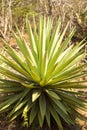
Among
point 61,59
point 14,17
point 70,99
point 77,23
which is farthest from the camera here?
point 14,17

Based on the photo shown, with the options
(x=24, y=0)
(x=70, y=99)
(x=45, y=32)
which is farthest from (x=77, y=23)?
(x=70, y=99)

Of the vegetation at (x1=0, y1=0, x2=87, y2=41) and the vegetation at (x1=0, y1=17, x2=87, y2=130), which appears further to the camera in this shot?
the vegetation at (x1=0, y1=0, x2=87, y2=41)

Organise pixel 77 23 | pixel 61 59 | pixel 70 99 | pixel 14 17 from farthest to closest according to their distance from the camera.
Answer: pixel 14 17
pixel 77 23
pixel 61 59
pixel 70 99

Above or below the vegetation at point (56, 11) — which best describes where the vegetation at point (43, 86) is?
below

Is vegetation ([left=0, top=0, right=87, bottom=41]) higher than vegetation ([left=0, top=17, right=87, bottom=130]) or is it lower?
higher

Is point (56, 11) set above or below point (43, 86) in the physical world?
above

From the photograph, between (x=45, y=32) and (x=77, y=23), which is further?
(x=77, y=23)

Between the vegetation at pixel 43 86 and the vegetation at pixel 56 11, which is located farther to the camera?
the vegetation at pixel 56 11

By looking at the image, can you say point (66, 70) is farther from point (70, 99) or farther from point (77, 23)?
point (77, 23)

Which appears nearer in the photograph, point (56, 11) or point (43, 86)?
point (43, 86)

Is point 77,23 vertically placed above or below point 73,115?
above

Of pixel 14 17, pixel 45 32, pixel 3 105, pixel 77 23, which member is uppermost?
pixel 14 17
